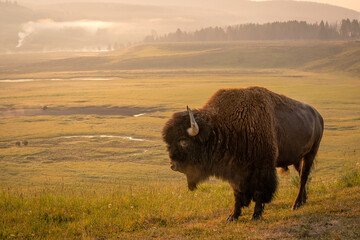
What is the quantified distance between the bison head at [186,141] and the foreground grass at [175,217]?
3.36 feet

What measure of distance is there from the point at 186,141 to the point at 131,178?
12.4 meters

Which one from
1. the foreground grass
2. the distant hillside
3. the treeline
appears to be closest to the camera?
the foreground grass

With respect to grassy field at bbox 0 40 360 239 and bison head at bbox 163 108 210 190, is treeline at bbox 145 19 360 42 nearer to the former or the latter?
grassy field at bbox 0 40 360 239

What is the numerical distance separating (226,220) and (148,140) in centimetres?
2136

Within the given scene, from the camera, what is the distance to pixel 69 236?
6.92 metres

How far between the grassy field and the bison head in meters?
1.03

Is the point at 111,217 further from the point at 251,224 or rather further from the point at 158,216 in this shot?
the point at 251,224

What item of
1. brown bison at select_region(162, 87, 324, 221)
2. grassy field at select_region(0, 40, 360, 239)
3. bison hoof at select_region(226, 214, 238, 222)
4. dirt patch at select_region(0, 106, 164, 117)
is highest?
brown bison at select_region(162, 87, 324, 221)

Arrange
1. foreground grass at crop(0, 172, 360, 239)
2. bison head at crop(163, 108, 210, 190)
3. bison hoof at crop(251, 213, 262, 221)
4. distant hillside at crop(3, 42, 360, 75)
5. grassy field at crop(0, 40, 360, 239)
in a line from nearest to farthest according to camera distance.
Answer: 1. foreground grass at crop(0, 172, 360, 239)
2. grassy field at crop(0, 40, 360, 239)
3. bison head at crop(163, 108, 210, 190)
4. bison hoof at crop(251, 213, 262, 221)
5. distant hillside at crop(3, 42, 360, 75)

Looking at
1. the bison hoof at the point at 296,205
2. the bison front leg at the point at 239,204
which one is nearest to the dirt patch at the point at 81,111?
the bison hoof at the point at 296,205

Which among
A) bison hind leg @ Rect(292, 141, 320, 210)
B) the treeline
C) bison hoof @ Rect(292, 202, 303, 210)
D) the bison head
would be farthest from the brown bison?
the treeline

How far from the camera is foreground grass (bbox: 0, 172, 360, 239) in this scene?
6.50 metres

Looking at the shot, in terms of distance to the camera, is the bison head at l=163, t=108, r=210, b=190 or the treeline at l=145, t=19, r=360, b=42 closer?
the bison head at l=163, t=108, r=210, b=190

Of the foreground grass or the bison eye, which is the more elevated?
the bison eye
